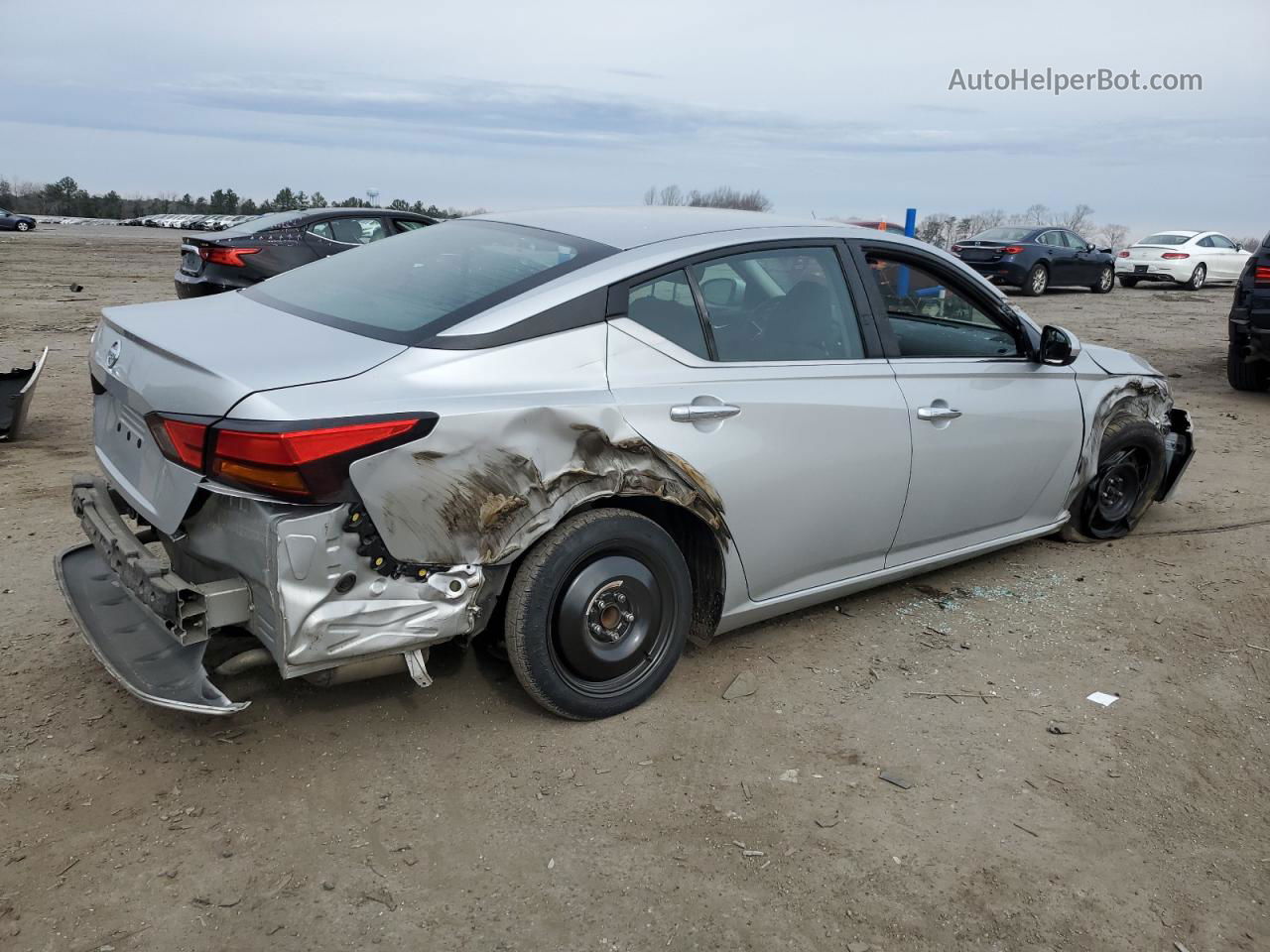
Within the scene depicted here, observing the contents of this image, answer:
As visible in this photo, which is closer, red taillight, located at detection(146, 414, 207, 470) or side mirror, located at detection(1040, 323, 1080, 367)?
red taillight, located at detection(146, 414, 207, 470)

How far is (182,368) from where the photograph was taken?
2916 mm

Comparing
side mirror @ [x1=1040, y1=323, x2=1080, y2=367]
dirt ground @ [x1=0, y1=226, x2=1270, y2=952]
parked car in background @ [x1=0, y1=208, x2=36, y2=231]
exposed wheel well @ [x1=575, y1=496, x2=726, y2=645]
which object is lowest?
dirt ground @ [x1=0, y1=226, x2=1270, y2=952]

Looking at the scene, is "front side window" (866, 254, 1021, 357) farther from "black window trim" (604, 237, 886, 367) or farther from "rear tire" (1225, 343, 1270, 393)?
"rear tire" (1225, 343, 1270, 393)

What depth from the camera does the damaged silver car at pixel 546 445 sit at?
2.77m

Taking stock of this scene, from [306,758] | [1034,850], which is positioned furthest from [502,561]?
[1034,850]

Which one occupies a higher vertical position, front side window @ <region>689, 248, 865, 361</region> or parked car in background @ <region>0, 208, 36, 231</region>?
parked car in background @ <region>0, 208, 36, 231</region>

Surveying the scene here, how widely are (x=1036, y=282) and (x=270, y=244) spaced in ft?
48.4

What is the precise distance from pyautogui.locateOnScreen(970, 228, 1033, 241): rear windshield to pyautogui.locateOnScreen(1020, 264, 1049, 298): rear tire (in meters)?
0.65

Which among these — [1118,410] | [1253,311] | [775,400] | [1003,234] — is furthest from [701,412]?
[1003,234]

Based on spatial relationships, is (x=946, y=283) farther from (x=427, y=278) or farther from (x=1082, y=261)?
(x=1082, y=261)

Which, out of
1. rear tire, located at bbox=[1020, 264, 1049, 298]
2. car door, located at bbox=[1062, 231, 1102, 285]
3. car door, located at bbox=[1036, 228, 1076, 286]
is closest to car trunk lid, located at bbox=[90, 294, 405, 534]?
rear tire, located at bbox=[1020, 264, 1049, 298]

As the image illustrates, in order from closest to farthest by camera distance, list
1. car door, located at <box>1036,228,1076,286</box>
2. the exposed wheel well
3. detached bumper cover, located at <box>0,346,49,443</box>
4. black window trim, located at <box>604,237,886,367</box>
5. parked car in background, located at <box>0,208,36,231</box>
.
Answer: black window trim, located at <box>604,237,886,367</box> < the exposed wheel well < detached bumper cover, located at <box>0,346,49,443</box> < car door, located at <box>1036,228,1076,286</box> < parked car in background, located at <box>0,208,36,231</box>

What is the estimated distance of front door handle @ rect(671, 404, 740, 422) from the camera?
10.8 feet

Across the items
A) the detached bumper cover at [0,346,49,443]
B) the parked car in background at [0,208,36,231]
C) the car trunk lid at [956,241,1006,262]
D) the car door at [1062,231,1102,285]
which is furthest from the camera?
the parked car in background at [0,208,36,231]
